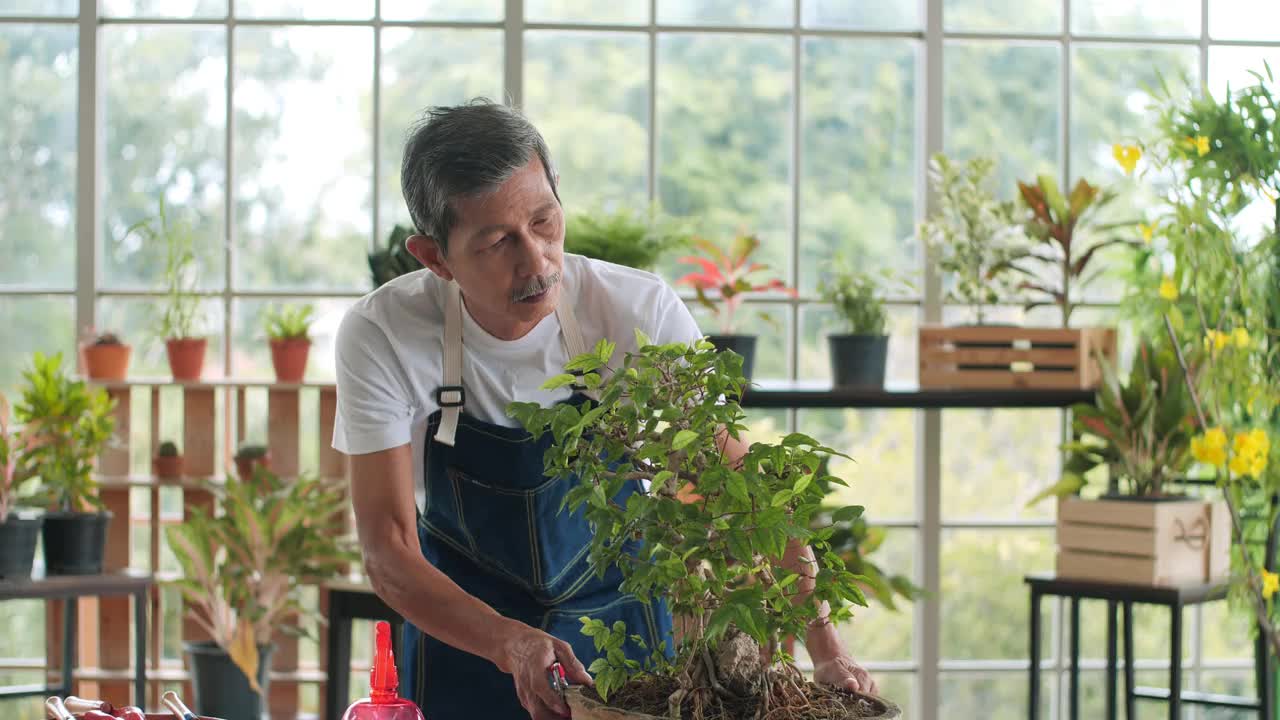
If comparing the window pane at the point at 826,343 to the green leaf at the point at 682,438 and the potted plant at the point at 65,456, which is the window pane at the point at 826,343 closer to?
the potted plant at the point at 65,456

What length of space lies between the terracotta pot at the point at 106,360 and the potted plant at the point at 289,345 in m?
0.45

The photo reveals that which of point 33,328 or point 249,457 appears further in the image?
point 33,328

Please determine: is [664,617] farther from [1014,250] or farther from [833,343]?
[1014,250]

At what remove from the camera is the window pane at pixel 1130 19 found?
436 centimetres

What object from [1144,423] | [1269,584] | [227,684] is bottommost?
[227,684]

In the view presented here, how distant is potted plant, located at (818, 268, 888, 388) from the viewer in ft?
12.1

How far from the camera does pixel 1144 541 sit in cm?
328

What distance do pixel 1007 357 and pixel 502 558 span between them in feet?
7.52

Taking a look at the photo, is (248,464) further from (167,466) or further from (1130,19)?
(1130,19)

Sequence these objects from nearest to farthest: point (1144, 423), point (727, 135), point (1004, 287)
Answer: point (1144, 423), point (1004, 287), point (727, 135)

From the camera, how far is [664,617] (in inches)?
71.8

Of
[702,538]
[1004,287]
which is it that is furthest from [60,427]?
[702,538]

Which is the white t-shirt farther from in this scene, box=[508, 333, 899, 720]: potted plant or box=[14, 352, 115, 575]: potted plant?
box=[14, 352, 115, 575]: potted plant

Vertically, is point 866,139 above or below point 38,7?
below
